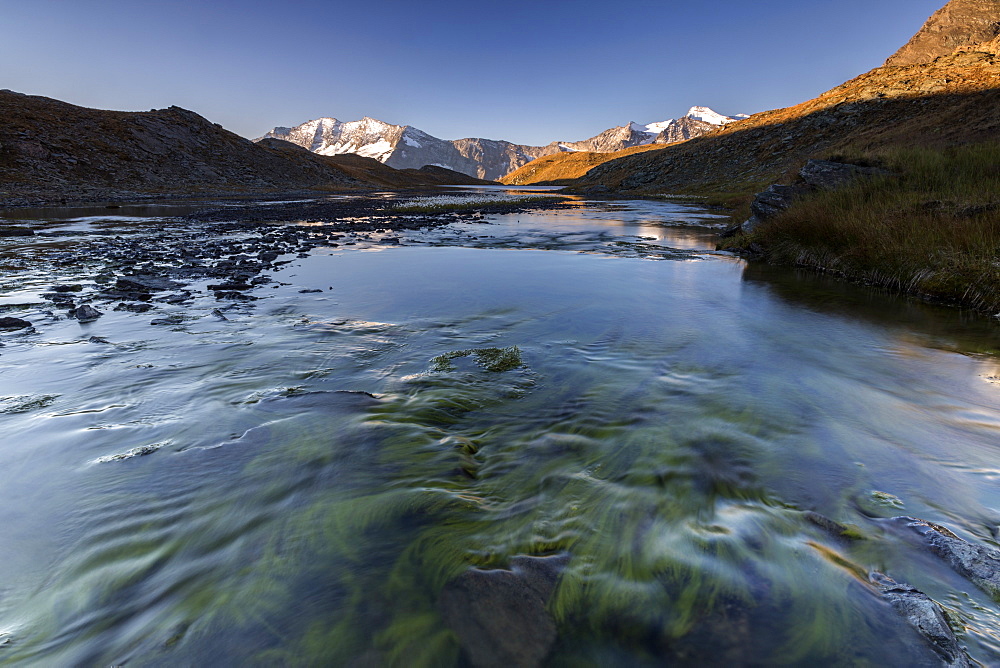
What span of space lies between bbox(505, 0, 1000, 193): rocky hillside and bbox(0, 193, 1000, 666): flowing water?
43.3m

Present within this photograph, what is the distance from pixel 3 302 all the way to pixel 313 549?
37.8 ft

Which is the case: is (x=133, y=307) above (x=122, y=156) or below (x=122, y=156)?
below

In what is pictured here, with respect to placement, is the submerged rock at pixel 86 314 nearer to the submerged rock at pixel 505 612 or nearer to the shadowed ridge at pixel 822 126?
the submerged rock at pixel 505 612

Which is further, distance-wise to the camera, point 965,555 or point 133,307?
point 133,307

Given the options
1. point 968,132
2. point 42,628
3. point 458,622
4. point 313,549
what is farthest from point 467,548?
point 968,132

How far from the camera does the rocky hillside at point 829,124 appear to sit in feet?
191

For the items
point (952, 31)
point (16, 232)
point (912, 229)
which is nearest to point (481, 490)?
point (912, 229)

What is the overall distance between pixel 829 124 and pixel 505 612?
9586cm

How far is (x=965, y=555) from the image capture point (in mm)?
2939

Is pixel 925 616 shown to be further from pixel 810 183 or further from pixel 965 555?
pixel 810 183

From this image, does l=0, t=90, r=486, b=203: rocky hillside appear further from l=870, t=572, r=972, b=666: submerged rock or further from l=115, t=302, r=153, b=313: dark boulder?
l=870, t=572, r=972, b=666: submerged rock

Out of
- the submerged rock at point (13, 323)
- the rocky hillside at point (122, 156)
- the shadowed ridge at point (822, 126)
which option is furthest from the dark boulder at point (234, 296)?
the rocky hillside at point (122, 156)

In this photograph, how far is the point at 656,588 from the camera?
9.11ft

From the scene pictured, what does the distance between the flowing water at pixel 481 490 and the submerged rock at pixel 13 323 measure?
19.2 inches
